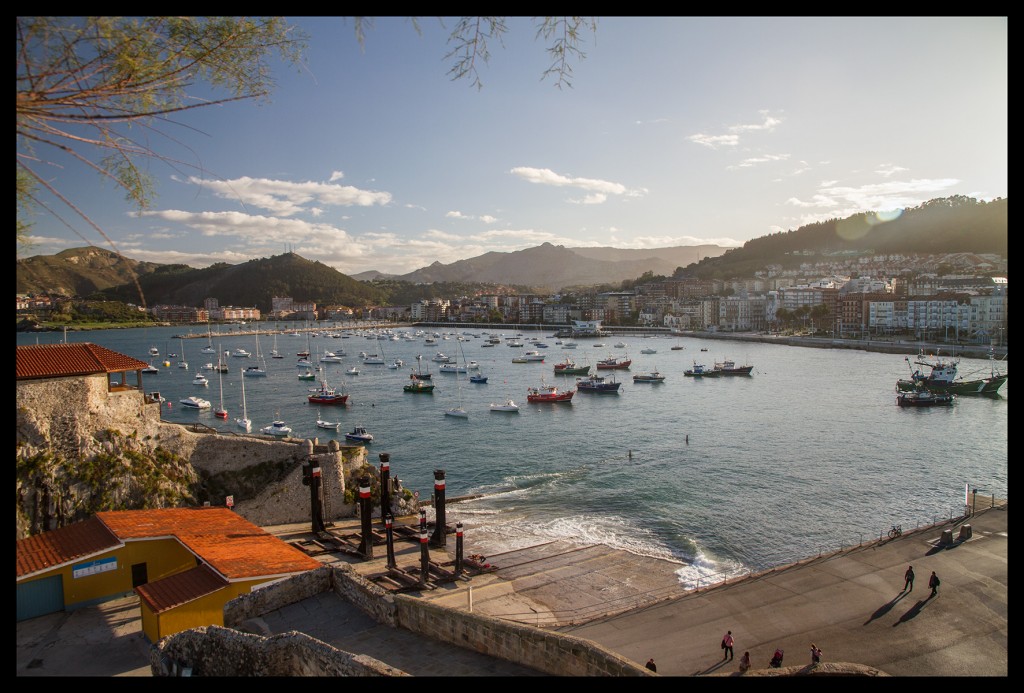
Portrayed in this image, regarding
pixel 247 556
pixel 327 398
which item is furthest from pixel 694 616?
pixel 327 398

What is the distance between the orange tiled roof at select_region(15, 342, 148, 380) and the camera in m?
10.8

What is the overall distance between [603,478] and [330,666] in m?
17.3

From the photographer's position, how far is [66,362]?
11250 millimetres

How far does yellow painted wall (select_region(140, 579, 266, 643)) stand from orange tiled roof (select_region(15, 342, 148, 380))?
596 cm

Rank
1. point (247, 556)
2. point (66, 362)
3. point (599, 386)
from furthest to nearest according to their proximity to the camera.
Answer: point (599, 386), point (66, 362), point (247, 556)

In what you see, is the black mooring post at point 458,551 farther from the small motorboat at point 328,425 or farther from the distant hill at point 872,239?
the distant hill at point 872,239

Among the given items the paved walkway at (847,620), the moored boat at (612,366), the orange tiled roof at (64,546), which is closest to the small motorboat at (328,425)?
the orange tiled roof at (64,546)

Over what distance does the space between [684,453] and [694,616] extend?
13406 millimetres

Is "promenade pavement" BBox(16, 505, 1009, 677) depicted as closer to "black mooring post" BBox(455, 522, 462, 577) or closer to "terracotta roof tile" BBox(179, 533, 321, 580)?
"black mooring post" BBox(455, 522, 462, 577)

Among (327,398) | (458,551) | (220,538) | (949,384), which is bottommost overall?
(949,384)

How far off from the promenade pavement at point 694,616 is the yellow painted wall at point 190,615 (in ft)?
0.99

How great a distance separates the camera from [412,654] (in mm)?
4867

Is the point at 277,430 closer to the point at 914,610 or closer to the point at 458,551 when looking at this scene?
the point at 458,551

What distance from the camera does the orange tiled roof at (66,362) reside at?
424 inches
